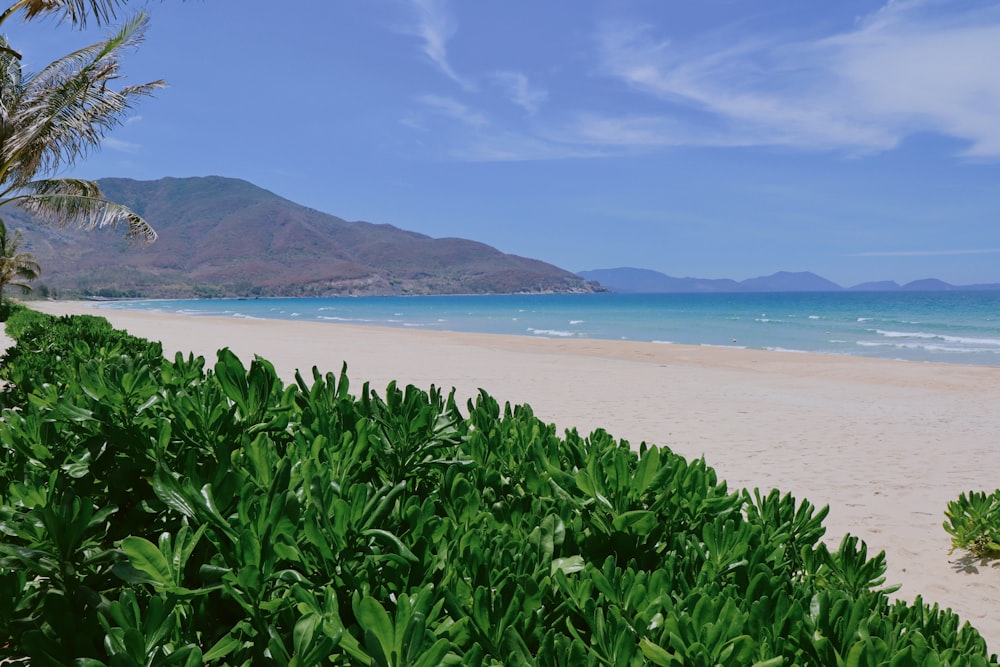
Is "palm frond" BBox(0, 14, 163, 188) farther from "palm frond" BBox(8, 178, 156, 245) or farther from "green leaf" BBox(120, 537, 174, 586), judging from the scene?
"green leaf" BBox(120, 537, 174, 586)

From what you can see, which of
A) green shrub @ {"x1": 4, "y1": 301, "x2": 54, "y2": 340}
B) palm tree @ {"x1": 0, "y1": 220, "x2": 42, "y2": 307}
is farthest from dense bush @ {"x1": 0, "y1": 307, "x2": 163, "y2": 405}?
palm tree @ {"x1": 0, "y1": 220, "x2": 42, "y2": 307}

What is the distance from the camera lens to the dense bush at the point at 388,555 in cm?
99

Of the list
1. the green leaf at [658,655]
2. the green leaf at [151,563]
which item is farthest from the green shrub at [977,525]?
the green leaf at [151,563]

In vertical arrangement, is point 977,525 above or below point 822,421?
above

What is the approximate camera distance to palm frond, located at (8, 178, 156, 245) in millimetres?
13773

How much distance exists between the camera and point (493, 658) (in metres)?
1.04

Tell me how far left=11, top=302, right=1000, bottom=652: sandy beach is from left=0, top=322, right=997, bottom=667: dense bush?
120 inches

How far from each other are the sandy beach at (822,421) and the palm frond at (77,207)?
4726mm

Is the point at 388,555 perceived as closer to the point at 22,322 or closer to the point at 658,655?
the point at 658,655

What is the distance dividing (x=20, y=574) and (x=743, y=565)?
1.43 m

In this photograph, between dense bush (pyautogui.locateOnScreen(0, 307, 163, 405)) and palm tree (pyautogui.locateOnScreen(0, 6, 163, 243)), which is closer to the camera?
dense bush (pyautogui.locateOnScreen(0, 307, 163, 405))

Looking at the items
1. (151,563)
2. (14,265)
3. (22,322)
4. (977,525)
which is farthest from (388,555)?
(14,265)

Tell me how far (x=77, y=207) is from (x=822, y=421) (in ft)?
49.0

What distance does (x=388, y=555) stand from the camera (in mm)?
1138
